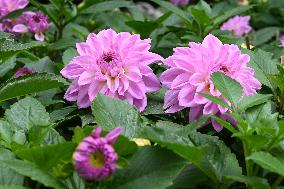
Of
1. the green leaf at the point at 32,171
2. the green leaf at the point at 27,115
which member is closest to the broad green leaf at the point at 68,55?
the green leaf at the point at 27,115

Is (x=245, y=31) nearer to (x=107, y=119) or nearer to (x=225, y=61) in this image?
(x=225, y=61)

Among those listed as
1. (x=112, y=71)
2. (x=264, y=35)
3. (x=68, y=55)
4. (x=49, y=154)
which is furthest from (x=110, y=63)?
(x=264, y=35)

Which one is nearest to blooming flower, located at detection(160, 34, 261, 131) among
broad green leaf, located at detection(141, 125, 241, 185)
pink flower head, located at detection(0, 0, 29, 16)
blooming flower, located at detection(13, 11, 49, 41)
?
broad green leaf, located at detection(141, 125, 241, 185)

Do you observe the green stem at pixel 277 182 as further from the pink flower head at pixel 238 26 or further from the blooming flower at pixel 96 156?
the pink flower head at pixel 238 26

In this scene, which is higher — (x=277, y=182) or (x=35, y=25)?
(x=277, y=182)

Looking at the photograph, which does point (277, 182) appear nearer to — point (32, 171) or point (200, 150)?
point (200, 150)

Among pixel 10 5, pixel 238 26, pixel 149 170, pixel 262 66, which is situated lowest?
pixel 238 26

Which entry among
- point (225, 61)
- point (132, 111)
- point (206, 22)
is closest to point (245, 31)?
point (206, 22)
